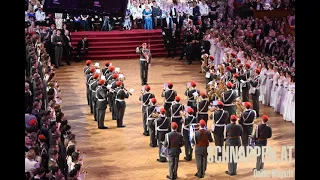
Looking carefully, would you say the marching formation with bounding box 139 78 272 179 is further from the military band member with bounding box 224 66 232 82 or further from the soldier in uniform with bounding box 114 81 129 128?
the military band member with bounding box 224 66 232 82

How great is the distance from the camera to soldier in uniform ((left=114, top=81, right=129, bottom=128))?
1902 cm

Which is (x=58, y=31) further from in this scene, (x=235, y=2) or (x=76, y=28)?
(x=235, y=2)

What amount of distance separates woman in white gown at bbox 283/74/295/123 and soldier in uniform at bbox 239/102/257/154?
344 centimetres

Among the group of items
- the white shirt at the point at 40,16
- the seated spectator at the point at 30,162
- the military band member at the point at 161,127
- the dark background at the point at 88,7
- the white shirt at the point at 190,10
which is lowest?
the military band member at the point at 161,127

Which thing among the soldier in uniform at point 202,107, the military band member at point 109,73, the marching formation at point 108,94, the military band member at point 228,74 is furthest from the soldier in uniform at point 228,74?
the military band member at point 109,73

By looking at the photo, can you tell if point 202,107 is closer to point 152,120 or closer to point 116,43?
point 152,120

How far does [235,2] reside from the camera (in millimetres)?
32625

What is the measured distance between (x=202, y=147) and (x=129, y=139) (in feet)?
12.0

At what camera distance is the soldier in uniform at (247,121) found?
53.3 ft

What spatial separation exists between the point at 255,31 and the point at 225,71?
6.44 meters

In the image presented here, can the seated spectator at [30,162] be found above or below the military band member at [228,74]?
below

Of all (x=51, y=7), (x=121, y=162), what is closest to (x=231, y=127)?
(x=121, y=162)

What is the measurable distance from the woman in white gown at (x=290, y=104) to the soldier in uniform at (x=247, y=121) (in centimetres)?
344

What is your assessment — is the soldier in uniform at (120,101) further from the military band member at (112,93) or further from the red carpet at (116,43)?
the red carpet at (116,43)
